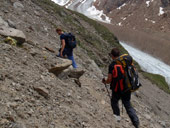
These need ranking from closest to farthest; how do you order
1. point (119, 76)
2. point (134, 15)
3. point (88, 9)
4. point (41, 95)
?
point (119, 76) → point (41, 95) → point (134, 15) → point (88, 9)

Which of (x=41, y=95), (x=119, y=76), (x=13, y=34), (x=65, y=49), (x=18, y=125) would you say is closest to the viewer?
(x=18, y=125)

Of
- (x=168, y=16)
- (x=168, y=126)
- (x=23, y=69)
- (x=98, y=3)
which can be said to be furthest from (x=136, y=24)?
(x=23, y=69)

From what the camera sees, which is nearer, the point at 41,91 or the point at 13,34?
the point at 41,91

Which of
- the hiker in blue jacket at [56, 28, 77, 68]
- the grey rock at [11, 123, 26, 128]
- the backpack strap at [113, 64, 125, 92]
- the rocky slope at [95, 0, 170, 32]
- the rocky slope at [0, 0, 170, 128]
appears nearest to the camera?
the grey rock at [11, 123, 26, 128]

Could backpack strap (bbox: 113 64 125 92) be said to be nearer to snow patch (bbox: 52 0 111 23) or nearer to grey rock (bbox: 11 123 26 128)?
grey rock (bbox: 11 123 26 128)

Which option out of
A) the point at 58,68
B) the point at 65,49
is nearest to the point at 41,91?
the point at 58,68

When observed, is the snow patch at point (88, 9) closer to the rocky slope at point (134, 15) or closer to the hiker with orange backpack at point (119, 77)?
the rocky slope at point (134, 15)

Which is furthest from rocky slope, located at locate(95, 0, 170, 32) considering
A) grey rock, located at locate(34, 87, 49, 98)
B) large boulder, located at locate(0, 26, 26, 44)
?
grey rock, located at locate(34, 87, 49, 98)

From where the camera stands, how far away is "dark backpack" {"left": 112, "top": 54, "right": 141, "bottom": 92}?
643 centimetres

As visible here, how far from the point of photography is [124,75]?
6496 mm

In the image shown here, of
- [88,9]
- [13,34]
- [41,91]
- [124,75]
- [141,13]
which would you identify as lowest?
[41,91]

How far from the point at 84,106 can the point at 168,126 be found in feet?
28.9

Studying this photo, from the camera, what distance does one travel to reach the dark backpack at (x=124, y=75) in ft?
21.1

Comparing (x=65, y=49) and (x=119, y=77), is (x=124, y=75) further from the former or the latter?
(x=65, y=49)
